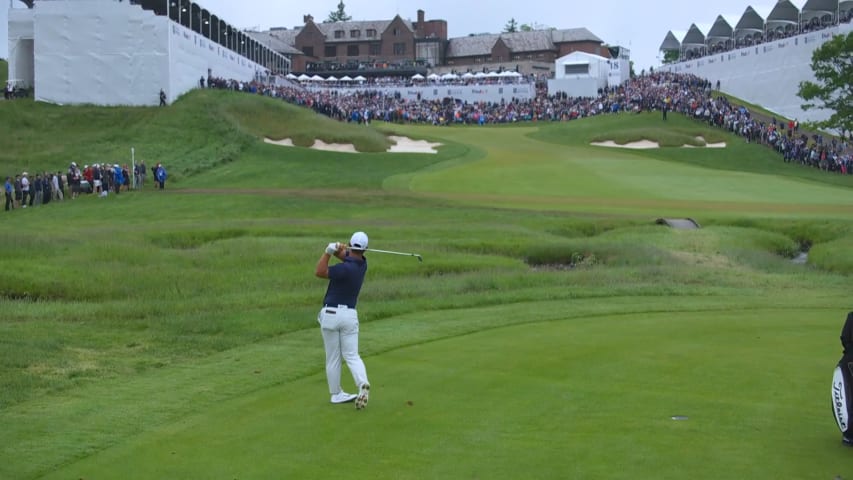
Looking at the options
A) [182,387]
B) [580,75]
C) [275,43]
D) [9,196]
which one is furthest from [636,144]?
[275,43]

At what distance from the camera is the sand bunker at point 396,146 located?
7362 centimetres

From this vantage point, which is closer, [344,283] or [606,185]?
[344,283]

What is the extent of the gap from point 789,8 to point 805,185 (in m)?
67.8

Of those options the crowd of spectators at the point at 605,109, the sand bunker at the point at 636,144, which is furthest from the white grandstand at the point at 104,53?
the sand bunker at the point at 636,144

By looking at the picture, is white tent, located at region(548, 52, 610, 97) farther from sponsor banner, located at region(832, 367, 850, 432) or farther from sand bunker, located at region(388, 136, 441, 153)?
sponsor banner, located at region(832, 367, 850, 432)

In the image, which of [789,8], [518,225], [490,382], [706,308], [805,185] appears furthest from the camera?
[789,8]

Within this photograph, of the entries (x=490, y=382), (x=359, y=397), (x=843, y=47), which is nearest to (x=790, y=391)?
(x=490, y=382)

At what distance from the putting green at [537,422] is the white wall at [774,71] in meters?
Answer: 82.1

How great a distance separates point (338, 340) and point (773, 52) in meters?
104

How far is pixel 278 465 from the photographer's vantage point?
1021 cm

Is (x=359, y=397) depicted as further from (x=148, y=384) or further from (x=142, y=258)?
(x=142, y=258)

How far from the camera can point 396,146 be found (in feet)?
255

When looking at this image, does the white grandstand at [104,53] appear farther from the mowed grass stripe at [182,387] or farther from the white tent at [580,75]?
the mowed grass stripe at [182,387]

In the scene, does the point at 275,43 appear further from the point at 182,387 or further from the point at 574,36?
the point at 182,387
